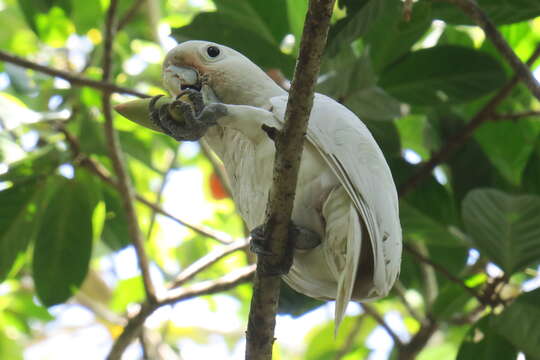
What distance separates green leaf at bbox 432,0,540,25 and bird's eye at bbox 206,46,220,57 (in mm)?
1048

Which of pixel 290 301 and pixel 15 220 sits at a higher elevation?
pixel 15 220

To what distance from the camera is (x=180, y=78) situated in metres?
2.48

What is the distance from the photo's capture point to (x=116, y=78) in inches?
177

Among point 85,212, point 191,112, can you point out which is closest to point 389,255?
point 191,112

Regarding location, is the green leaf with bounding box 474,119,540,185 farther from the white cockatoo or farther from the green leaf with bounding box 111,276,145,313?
the green leaf with bounding box 111,276,145,313

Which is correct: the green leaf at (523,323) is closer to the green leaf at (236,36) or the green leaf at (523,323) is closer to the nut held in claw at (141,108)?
the green leaf at (236,36)

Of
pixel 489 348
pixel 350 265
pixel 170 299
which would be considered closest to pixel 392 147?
pixel 489 348

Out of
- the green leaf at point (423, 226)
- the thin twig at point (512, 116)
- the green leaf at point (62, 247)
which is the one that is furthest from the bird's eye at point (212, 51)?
the thin twig at point (512, 116)

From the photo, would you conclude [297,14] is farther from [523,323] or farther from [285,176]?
[523,323]

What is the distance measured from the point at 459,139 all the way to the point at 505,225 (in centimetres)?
60

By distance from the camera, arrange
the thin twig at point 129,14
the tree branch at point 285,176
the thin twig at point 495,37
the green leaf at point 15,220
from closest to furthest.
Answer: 1. the tree branch at point 285,176
2. the thin twig at point 495,37
3. the green leaf at point 15,220
4. the thin twig at point 129,14

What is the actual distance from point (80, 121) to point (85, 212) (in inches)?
19.0

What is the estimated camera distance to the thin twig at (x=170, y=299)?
3254 millimetres

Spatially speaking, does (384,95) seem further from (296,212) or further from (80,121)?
(80,121)
